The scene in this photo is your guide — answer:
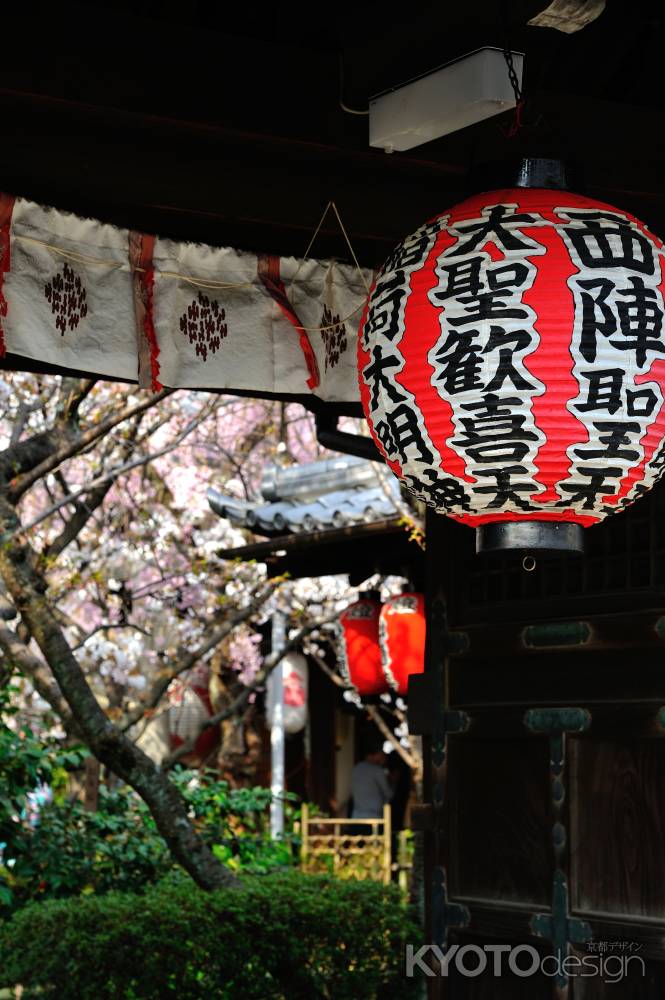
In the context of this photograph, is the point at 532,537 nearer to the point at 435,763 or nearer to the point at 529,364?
the point at 529,364

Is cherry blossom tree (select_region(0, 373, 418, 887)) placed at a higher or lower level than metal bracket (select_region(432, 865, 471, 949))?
higher

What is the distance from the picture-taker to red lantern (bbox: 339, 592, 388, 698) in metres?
9.13

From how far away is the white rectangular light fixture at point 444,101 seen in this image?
11.9 feet

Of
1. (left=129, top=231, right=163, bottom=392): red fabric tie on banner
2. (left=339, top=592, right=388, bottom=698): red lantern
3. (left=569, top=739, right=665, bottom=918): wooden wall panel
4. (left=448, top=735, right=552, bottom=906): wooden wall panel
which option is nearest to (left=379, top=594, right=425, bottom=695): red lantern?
(left=339, top=592, right=388, bottom=698): red lantern

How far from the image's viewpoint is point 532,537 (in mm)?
3404

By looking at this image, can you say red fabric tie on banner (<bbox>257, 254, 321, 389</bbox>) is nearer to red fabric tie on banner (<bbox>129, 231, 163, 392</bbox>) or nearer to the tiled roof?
red fabric tie on banner (<bbox>129, 231, 163, 392</bbox>)

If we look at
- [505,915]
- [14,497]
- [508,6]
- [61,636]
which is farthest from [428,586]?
[508,6]

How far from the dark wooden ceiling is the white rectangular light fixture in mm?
54

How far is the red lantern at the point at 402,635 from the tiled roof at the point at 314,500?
3.01ft

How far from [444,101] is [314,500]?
8.38 meters

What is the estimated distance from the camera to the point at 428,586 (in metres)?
6.45

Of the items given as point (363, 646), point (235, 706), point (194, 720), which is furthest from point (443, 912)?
point (194, 720)

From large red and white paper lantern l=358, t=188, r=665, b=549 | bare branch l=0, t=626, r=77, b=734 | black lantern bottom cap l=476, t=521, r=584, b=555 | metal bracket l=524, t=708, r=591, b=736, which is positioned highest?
large red and white paper lantern l=358, t=188, r=665, b=549

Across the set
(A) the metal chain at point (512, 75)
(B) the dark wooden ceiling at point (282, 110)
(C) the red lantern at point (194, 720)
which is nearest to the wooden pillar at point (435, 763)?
(B) the dark wooden ceiling at point (282, 110)
